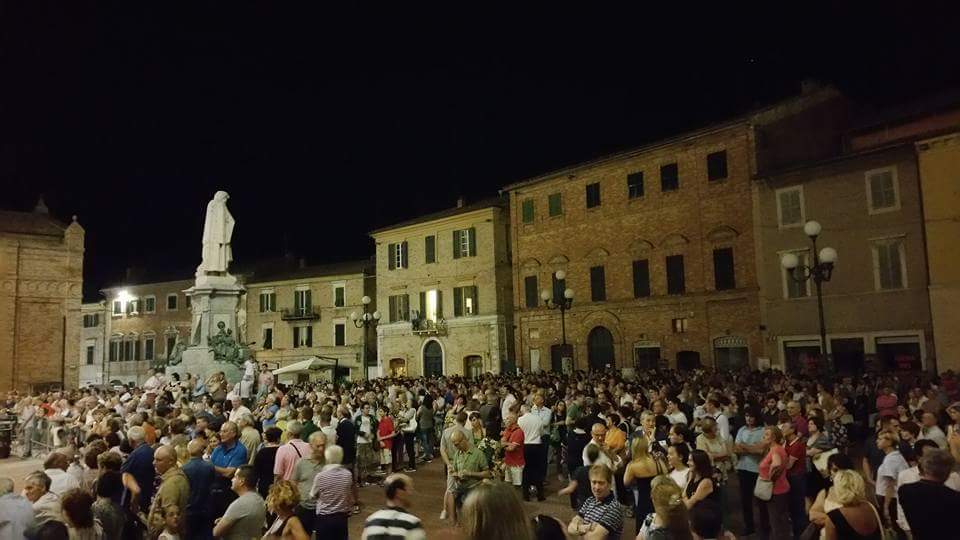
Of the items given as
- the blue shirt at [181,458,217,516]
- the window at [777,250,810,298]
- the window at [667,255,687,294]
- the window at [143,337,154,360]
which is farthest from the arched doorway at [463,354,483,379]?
the window at [143,337,154,360]

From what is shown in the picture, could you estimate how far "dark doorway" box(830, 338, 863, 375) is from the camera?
24656 mm

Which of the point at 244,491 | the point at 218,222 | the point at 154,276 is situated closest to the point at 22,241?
the point at 154,276

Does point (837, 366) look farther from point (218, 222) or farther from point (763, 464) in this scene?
point (218, 222)

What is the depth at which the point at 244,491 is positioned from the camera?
19.6 ft

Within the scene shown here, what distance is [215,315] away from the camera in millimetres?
20781

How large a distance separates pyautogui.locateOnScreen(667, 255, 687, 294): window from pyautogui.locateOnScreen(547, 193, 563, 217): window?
7.01 meters

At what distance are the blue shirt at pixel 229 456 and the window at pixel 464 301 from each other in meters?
30.7

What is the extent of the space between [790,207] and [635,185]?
755 cm

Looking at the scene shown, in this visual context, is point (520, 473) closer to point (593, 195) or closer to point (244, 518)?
point (244, 518)

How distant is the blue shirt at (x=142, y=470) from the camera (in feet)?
25.1

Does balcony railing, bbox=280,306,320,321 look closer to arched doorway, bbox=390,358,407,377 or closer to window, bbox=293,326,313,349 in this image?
window, bbox=293,326,313,349

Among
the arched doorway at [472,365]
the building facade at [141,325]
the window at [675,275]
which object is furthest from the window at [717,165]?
the building facade at [141,325]

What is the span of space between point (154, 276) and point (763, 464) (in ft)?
210

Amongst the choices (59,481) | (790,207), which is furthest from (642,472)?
(790,207)
